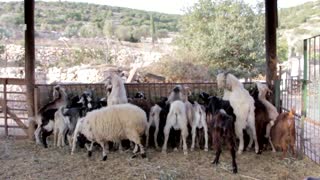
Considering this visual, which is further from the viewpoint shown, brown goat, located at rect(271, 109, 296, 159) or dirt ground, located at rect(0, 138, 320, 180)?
brown goat, located at rect(271, 109, 296, 159)

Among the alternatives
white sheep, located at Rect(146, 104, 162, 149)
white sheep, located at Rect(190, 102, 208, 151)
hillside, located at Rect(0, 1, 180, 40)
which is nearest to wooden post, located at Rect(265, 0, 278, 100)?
white sheep, located at Rect(190, 102, 208, 151)

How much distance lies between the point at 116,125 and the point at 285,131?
7.26 ft

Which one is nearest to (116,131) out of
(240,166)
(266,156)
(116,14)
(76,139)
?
(76,139)

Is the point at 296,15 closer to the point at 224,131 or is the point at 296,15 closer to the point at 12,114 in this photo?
the point at 12,114

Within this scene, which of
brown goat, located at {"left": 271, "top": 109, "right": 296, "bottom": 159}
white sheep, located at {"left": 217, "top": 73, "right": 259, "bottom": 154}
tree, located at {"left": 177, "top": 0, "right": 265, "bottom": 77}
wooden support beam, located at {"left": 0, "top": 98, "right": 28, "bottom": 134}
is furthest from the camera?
tree, located at {"left": 177, "top": 0, "right": 265, "bottom": 77}

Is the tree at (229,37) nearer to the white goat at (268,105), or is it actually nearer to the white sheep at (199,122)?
the white goat at (268,105)

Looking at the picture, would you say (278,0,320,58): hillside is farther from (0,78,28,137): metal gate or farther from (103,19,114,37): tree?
(0,78,28,137): metal gate

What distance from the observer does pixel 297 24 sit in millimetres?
19109

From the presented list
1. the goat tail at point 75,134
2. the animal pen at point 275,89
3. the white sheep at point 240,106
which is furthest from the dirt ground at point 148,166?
the animal pen at point 275,89

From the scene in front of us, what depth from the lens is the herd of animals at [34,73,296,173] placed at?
16.7 feet

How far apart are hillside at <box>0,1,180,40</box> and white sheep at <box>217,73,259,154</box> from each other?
38.4ft

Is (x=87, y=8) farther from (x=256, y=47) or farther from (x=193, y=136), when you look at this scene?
(x=193, y=136)

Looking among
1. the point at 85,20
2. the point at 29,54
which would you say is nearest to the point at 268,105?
the point at 29,54

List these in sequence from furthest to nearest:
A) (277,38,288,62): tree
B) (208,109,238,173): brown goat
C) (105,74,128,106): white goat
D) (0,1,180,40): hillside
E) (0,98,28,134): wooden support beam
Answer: (0,1,180,40): hillside, (277,38,288,62): tree, (0,98,28,134): wooden support beam, (105,74,128,106): white goat, (208,109,238,173): brown goat
